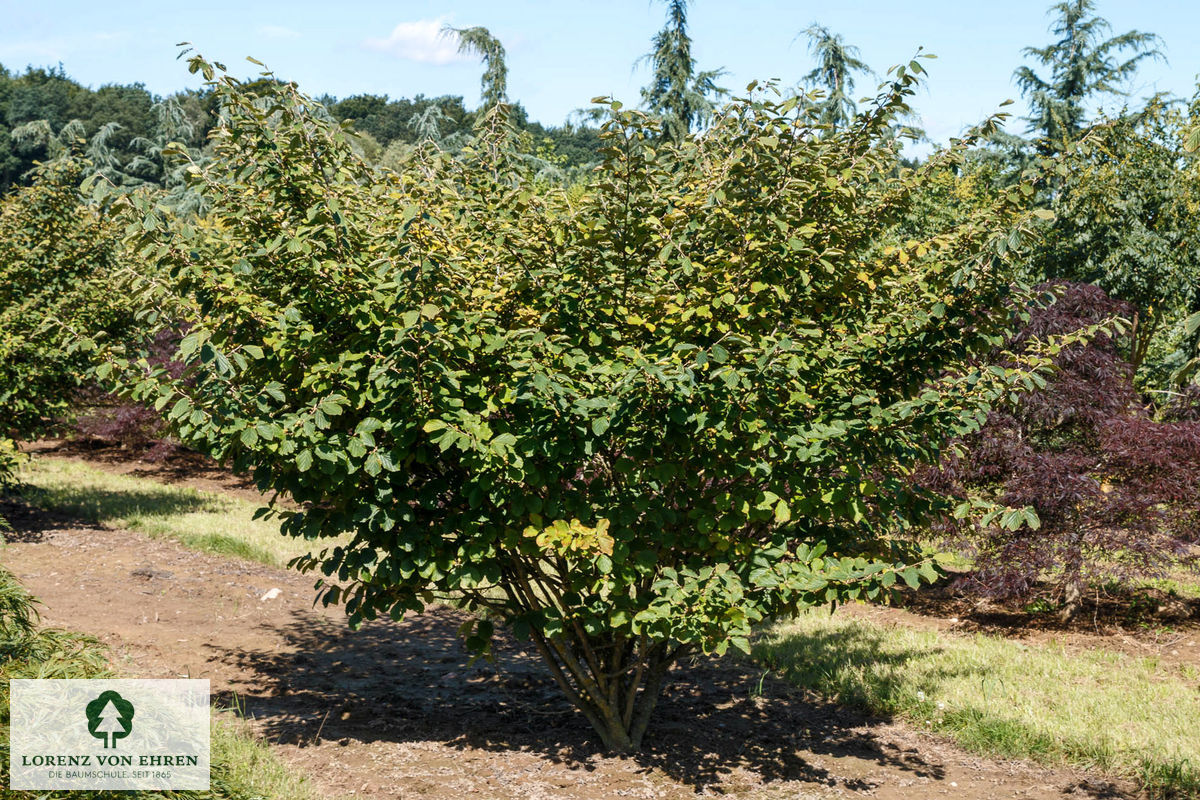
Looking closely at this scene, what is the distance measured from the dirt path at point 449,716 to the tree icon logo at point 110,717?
4.91 ft

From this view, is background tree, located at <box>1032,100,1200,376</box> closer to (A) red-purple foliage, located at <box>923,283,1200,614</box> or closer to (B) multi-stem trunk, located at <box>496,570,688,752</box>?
(A) red-purple foliage, located at <box>923,283,1200,614</box>

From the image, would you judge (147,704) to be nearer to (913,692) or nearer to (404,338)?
(404,338)

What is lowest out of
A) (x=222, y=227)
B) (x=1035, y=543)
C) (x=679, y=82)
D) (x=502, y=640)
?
(x=502, y=640)

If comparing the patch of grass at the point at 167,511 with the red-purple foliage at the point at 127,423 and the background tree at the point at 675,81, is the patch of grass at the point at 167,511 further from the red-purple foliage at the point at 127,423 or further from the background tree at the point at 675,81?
the background tree at the point at 675,81

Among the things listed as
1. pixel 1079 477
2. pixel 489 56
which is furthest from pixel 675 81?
pixel 1079 477

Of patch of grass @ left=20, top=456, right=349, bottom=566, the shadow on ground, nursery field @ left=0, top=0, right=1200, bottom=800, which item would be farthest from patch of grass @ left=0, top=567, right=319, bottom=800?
patch of grass @ left=20, top=456, right=349, bottom=566

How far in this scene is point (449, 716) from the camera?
231 inches

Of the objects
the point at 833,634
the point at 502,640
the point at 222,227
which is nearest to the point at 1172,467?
the point at 833,634

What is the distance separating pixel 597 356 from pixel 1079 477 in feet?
18.1

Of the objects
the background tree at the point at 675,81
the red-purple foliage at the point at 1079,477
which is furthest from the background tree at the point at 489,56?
the red-purple foliage at the point at 1079,477

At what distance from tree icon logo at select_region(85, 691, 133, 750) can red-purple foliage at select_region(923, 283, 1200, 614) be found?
6.50 m

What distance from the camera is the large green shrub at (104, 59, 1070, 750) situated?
3953 millimetres

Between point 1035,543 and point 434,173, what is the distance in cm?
619

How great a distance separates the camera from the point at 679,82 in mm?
20656
